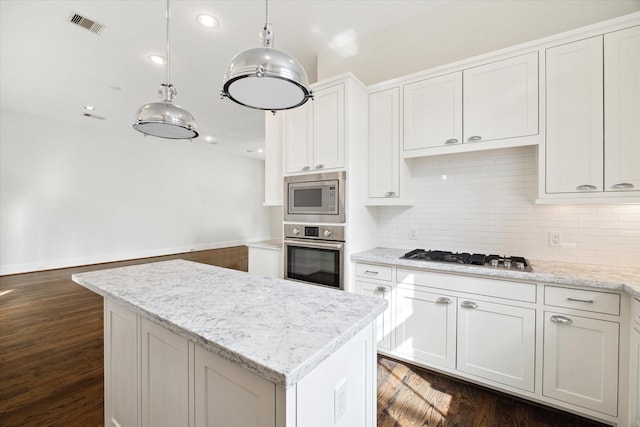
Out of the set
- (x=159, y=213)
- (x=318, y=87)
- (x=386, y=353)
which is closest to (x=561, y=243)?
(x=386, y=353)

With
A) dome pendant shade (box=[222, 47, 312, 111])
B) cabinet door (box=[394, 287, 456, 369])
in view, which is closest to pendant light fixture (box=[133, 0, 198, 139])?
dome pendant shade (box=[222, 47, 312, 111])

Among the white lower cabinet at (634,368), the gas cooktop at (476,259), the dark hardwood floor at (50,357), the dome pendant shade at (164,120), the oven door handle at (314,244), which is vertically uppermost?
the dome pendant shade at (164,120)

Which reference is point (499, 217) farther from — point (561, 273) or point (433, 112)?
point (433, 112)

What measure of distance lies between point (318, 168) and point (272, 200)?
794 mm

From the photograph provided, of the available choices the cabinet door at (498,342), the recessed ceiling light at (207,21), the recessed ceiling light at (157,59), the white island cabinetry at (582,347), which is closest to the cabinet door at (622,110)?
the white island cabinetry at (582,347)

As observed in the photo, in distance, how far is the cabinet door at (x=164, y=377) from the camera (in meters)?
1.07

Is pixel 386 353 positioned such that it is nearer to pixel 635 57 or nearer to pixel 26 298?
pixel 635 57

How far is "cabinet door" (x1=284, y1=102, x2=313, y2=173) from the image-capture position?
275cm

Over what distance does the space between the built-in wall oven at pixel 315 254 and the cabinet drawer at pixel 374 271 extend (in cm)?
16

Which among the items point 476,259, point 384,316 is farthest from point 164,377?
point 476,259

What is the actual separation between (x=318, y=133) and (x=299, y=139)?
0.24 m

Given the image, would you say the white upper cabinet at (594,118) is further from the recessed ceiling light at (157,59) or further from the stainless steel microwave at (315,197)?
the recessed ceiling light at (157,59)

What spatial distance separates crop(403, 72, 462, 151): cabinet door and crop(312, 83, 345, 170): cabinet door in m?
0.58

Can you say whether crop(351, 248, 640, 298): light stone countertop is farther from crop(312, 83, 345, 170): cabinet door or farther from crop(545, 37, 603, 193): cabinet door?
crop(312, 83, 345, 170): cabinet door
